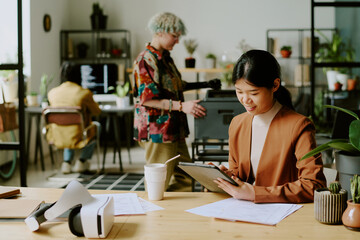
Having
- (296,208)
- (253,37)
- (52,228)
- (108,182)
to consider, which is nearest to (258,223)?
(296,208)

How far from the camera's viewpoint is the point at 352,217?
112 centimetres

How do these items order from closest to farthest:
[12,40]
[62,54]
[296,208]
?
1. [296,208]
2. [12,40]
3. [62,54]

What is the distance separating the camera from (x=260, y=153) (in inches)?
63.1

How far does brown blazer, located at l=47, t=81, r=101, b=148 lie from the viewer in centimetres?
439

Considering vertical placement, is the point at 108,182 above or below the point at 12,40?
below

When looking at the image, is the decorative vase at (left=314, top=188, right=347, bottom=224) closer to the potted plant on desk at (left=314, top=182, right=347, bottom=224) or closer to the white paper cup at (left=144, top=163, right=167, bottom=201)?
the potted plant on desk at (left=314, top=182, right=347, bottom=224)

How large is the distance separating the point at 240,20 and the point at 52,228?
6521 mm

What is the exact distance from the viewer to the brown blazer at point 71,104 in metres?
4.39

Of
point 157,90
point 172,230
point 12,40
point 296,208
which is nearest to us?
point 172,230

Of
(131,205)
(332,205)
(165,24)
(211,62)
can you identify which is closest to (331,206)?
(332,205)

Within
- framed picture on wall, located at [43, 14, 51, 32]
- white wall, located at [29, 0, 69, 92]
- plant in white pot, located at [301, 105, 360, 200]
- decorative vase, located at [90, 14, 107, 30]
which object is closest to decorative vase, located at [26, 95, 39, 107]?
white wall, located at [29, 0, 69, 92]

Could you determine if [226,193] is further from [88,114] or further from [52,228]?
[88,114]

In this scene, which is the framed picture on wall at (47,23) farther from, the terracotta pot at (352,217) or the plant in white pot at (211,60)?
the terracotta pot at (352,217)

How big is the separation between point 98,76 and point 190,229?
6034 mm
